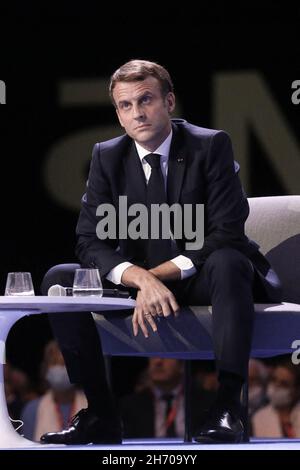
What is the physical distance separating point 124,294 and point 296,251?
846 mm

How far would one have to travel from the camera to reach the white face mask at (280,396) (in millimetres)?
4725

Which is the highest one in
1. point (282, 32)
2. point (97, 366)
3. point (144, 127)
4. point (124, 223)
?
point (282, 32)

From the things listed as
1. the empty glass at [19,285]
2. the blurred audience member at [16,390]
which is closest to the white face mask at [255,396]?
the blurred audience member at [16,390]

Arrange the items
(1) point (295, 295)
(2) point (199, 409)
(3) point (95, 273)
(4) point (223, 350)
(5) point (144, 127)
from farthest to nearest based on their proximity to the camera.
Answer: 1. (2) point (199, 409)
2. (1) point (295, 295)
3. (5) point (144, 127)
4. (3) point (95, 273)
5. (4) point (223, 350)

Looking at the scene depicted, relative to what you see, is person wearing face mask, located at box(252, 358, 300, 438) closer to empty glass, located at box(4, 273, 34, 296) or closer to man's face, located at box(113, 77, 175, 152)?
man's face, located at box(113, 77, 175, 152)

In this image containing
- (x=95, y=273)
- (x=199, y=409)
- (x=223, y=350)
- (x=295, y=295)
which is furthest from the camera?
(x=199, y=409)

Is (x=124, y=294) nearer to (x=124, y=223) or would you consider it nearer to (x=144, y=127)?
(x=124, y=223)

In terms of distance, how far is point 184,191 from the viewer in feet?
10.8

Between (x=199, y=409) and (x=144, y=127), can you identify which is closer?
(x=144, y=127)

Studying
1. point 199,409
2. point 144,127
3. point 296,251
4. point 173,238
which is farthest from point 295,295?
point 199,409

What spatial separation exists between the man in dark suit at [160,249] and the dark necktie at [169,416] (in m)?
1.53

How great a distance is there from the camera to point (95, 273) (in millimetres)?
3016

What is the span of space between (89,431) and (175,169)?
2.88 feet

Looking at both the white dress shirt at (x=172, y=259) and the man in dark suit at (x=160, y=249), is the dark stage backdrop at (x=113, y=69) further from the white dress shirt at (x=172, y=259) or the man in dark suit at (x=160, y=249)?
the white dress shirt at (x=172, y=259)
